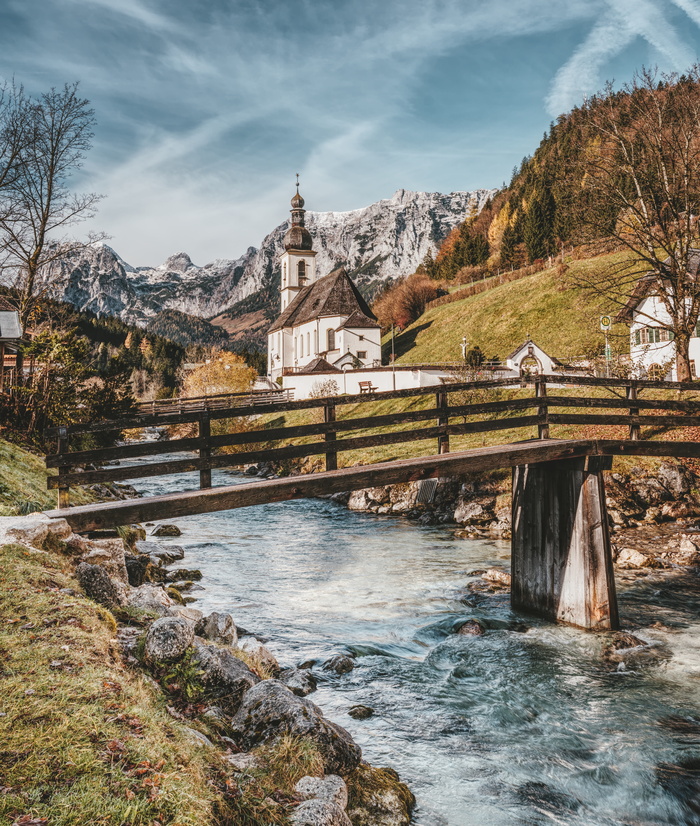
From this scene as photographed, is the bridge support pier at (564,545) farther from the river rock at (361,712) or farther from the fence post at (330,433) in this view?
the river rock at (361,712)

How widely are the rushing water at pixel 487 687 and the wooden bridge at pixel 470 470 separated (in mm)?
985

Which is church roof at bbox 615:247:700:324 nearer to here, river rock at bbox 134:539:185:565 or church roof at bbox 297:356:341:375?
river rock at bbox 134:539:185:565

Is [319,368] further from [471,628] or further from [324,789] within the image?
[324,789]

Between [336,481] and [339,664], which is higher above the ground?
[336,481]

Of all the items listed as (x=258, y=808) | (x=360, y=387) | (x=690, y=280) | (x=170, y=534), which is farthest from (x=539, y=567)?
(x=360, y=387)

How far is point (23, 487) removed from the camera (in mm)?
11906

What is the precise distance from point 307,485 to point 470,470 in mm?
2926

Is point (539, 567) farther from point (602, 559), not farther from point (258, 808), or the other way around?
point (258, 808)

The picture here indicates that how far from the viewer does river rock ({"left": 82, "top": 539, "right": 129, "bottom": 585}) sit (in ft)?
22.6

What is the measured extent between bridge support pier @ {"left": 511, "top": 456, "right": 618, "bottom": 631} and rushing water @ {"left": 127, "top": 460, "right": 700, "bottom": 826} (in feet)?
1.40

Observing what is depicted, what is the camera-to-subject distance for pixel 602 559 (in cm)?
986

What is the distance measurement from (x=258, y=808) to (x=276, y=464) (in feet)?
108

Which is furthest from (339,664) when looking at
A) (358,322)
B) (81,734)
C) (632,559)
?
(358,322)

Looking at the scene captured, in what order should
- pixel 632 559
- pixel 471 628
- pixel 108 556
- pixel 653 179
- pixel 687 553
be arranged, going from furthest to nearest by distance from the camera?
pixel 653 179, pixel 687 553, pixel 632 559, pixel 471 628, pixel 108 556
